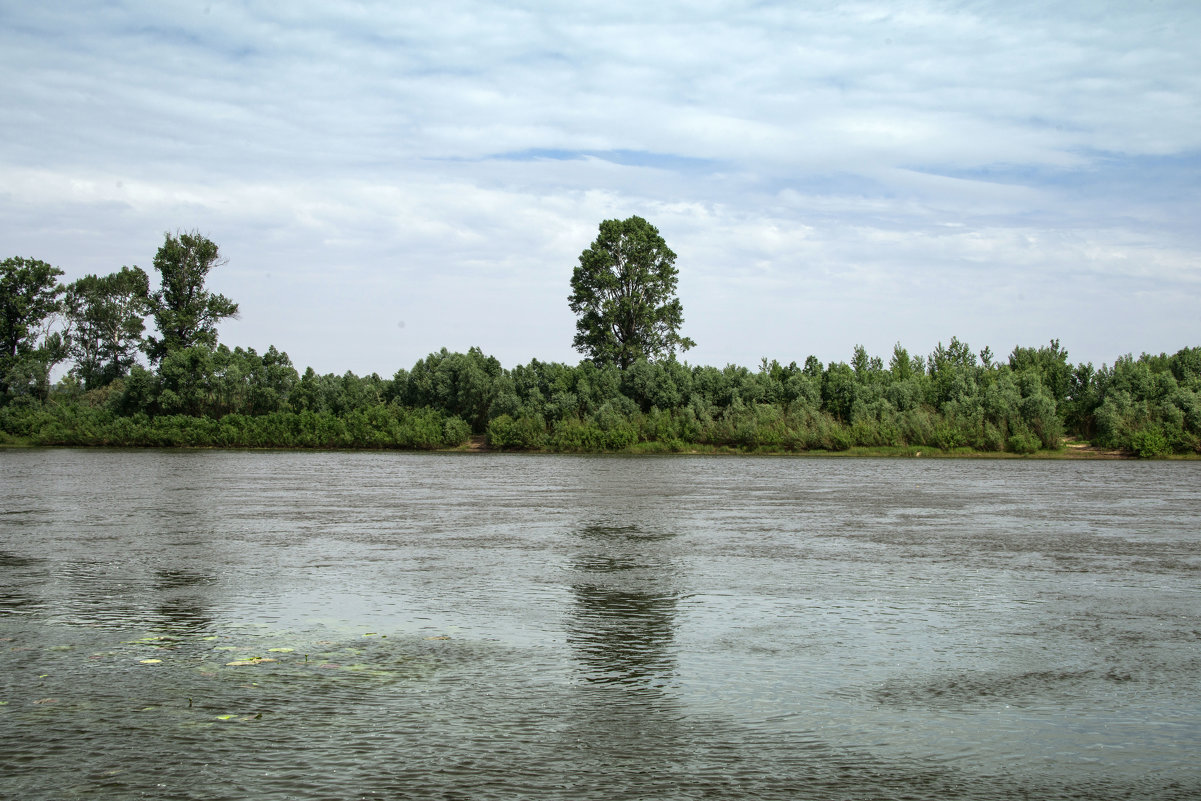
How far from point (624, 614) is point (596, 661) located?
2.19 meters

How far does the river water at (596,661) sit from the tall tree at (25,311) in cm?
7216

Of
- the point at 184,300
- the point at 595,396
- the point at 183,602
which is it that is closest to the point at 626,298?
the point at 595,396

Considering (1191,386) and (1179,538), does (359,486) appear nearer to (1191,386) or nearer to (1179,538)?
(1179,538)

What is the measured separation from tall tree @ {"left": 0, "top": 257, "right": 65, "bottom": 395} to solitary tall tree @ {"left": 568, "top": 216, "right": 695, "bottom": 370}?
46.0 meters

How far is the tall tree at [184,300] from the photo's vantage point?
265 ft

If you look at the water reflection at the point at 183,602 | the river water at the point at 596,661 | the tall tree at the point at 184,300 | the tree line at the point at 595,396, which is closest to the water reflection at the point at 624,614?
the river water at the point at 596,661

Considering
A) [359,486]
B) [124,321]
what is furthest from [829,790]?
[124,321]

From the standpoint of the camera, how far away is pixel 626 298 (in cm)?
7300

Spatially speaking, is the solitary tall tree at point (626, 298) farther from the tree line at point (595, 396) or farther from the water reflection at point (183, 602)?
the water reflection at point (183, 602)

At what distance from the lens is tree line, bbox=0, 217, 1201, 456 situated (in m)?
61.8

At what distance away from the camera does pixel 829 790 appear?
586cm

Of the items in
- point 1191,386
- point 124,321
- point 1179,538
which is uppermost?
point 124,321

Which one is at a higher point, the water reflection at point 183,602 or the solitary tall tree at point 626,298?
the solitary tall tree at point 626,298

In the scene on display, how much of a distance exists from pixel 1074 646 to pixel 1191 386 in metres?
61.5
